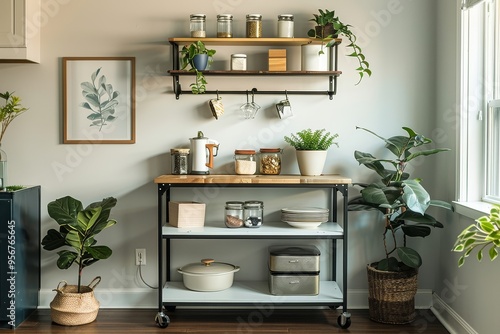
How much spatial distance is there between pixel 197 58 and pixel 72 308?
5.42ft

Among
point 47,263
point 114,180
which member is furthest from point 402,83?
point 47,263

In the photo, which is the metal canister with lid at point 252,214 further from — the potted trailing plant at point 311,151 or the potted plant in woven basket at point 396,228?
the potted plant in woven basket at point 396,228

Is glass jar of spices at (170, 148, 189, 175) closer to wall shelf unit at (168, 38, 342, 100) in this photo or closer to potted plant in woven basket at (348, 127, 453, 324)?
wall shelf unit at (168, 38, 342, 100)

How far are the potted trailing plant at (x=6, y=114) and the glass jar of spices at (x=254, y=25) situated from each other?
1.48 meters

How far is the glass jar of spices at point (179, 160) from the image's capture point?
3967 millimetres

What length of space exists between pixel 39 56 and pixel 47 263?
1.33 meters

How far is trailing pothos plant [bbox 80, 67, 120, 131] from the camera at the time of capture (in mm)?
4078

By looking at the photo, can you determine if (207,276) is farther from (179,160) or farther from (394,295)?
(394,295)

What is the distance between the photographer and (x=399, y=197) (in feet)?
12.0

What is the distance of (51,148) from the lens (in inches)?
162

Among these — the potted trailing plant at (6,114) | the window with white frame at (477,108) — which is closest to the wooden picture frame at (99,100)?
the potted trailing plant at (6,114)

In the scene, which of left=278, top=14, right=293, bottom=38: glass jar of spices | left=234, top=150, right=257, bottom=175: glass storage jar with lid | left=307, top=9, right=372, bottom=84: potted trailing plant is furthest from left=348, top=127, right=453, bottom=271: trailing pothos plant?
left=278, top=14, right=293, bottom=38: glass jar of spices

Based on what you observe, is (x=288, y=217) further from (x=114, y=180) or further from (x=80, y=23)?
(x=80, y=23)

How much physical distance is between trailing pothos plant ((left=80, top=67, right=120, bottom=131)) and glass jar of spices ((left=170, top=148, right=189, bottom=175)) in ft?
1.57
